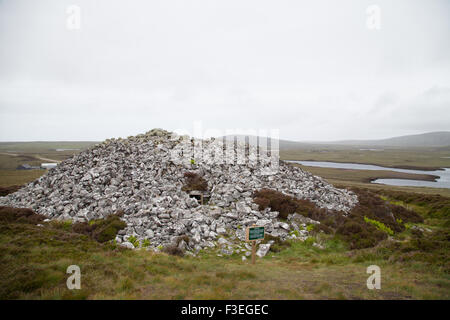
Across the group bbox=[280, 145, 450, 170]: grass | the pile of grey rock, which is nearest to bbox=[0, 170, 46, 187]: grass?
the pile of grey rock

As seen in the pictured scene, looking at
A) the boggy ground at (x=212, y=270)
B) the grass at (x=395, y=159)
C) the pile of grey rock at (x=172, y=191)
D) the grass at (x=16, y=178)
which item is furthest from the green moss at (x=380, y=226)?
the grass at (x=395, y=159)

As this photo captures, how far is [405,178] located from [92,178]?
79.5 meters

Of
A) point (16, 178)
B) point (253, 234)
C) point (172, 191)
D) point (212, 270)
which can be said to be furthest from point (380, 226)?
point (16, 178)

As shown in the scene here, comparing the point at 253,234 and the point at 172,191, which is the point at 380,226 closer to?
the point at 253,234

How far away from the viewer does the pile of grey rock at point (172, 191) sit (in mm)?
13703

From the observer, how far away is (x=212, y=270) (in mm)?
9531

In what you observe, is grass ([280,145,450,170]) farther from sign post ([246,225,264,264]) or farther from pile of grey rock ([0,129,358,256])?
sign post ([246,225,264,264])

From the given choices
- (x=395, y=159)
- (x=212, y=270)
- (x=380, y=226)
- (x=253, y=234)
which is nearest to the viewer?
(x=212, y=270)

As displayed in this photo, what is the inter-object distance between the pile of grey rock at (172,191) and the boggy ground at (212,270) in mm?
1775

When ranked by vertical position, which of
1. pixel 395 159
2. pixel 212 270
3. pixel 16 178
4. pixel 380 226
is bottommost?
pixel 395 159

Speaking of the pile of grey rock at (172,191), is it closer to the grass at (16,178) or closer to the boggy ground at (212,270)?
the boggy ground at (212,270)

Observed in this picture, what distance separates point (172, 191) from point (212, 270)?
883 centimetres
